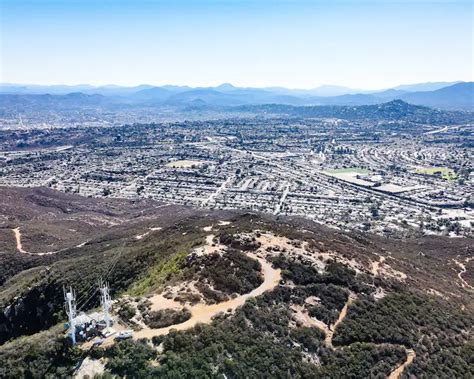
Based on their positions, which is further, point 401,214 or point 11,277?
point 401,214

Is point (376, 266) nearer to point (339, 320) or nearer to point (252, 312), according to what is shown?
point (339, 320)

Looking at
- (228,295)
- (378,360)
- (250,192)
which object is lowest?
(250,192)

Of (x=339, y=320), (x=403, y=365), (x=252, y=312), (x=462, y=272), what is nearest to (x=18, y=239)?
(x=252, y=312)

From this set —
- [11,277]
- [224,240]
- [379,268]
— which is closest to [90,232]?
[11,277]

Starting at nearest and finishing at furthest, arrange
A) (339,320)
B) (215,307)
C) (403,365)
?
(403,365) < (215,307) < (339,320)

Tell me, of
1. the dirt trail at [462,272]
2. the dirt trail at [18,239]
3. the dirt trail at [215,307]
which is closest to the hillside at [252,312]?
the dirt trail at [215,307]

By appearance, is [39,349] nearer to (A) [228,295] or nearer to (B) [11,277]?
(A) [228,295]
